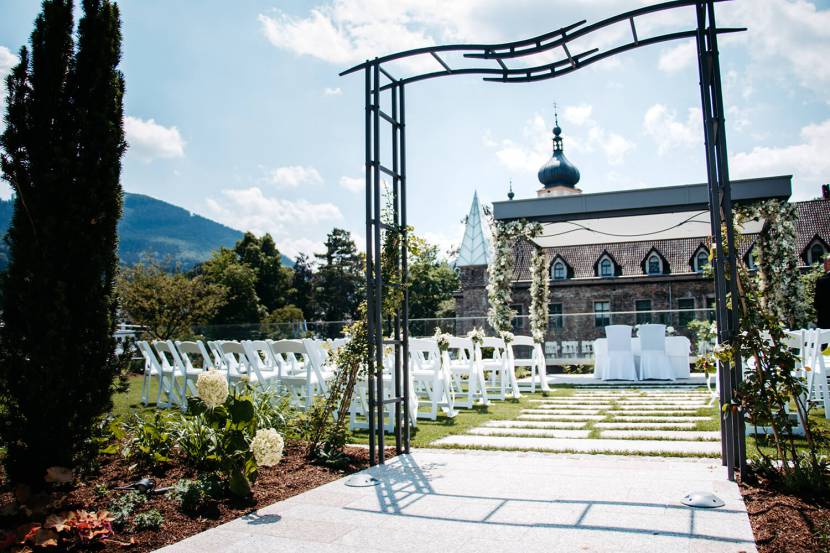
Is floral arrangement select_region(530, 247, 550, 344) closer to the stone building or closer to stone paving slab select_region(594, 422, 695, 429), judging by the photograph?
stone paving slab select_region(594, 422, 695, 429)

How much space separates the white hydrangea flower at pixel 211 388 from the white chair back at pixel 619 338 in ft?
38.1

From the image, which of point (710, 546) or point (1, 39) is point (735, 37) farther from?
point (1, 39)

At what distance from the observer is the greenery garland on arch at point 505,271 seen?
1692 centimetres

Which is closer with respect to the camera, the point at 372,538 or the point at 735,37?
the point at 372,538

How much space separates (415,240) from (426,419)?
3356 millimetres

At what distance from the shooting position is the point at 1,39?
452cm

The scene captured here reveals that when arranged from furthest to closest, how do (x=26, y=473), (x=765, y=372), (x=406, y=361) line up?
(x=406, y=361) → (x=765, y=372) → (x=26, y=473)

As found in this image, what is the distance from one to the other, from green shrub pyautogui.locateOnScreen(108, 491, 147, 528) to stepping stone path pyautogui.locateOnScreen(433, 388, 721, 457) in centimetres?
308

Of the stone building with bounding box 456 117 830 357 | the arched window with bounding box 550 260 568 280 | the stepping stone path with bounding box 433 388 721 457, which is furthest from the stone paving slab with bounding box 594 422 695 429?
the arched window with bounding box 550 260 568 280

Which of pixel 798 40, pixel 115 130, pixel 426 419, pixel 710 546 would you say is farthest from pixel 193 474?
pixel 798 40

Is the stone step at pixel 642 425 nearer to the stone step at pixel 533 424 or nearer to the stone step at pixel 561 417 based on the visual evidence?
the stone step at pixel 533 424

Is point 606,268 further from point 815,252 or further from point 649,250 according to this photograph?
point 815,252

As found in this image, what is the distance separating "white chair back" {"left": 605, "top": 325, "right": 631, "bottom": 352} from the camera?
14.1m

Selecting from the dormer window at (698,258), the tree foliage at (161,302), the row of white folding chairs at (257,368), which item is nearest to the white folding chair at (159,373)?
A: the row of white folding chairs at (257,368)
